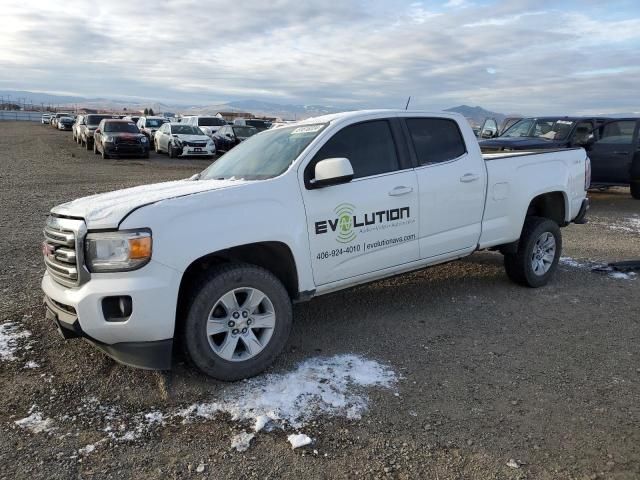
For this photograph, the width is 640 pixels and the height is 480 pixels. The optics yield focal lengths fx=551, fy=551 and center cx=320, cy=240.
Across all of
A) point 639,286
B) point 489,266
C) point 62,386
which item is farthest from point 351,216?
point 639,286

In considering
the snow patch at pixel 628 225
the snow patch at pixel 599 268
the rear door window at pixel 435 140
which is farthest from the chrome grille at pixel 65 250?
the snow patch at pixel 628 225

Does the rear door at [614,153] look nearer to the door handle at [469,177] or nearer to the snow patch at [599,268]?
the snow patch at [599,268]

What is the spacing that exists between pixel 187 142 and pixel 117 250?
1995 cm

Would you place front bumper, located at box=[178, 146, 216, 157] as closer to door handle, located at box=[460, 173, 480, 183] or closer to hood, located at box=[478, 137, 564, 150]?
hood, located at box=[478, 137, 564, 150]

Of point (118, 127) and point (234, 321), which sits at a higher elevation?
point (118, 127)

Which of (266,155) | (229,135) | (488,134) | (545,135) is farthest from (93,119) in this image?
(266,155)

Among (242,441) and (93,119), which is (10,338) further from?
(93,119)

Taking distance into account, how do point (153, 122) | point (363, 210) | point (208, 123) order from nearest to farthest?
point (363, 210) < point (208, 123) < point (153, 122)

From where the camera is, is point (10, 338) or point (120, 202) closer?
point (120, 202)

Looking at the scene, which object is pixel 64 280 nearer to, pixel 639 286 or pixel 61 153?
pixel 639 286

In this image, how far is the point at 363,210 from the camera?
4.27 meters

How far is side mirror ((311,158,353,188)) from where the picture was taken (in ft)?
12.9

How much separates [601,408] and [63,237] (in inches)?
142

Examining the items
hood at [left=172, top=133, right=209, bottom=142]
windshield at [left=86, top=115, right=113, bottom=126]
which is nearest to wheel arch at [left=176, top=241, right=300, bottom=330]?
hood at [left=172, top=133, right=209, bottom=142]
